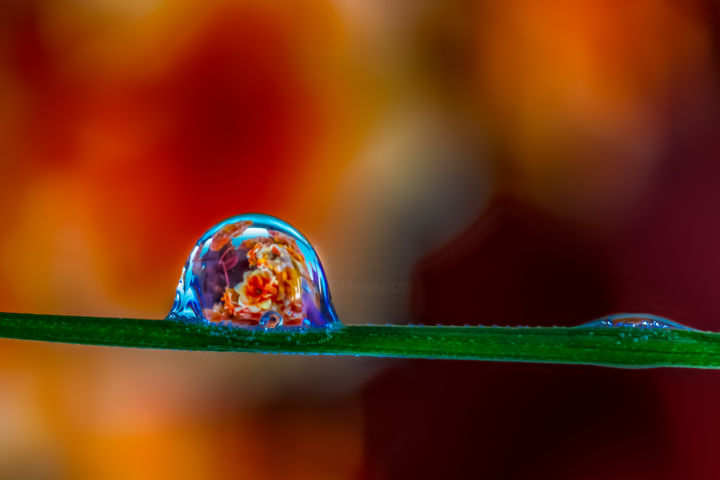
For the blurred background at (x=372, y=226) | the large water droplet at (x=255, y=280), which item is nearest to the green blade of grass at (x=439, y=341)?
the large water droplet at (x=255, y=280)

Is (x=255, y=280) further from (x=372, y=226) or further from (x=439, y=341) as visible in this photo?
(x=372, y=226)

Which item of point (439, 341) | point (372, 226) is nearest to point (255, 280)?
point (439, 341)

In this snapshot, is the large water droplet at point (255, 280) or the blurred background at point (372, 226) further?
the blurred background at point (372, 226)

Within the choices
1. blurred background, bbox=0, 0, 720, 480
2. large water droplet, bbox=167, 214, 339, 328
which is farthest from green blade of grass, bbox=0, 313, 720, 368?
blurred background, bbox=0, 0, 720, 480

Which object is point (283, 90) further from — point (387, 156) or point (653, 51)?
point (653, 51)

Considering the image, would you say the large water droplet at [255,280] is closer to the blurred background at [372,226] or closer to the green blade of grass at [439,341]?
the green blade of grass at [439,341]

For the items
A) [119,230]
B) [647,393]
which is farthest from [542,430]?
[119,230]
